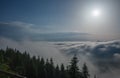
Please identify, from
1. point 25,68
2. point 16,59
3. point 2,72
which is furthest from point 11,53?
point 2,72

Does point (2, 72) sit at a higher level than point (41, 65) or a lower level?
higher

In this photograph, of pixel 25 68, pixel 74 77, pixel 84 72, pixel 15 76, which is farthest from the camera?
pixel 25 68

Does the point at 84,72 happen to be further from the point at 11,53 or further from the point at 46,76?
the point at 11,53

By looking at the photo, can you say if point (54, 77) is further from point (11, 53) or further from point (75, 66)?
point (75, 66)

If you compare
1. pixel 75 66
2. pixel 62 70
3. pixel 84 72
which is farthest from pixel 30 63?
pixel 75 66

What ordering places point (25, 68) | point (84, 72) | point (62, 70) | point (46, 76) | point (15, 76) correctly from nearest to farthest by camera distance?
point (15, 76) → point (84, 72) → point (25, 68) → point (46, 76) → point (62, 70)

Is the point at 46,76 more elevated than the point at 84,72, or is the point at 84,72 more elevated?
the point at 84,72

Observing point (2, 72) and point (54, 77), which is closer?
point (2, 72)

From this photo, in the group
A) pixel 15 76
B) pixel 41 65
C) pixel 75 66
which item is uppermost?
pixel 15 76

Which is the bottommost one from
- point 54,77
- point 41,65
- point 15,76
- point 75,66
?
point 54,77
